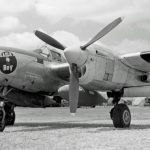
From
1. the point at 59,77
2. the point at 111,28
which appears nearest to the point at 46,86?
the point at 59,77

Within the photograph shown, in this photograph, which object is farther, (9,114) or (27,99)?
(9,114)

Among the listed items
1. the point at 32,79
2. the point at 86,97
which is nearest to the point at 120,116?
the point at 86,97

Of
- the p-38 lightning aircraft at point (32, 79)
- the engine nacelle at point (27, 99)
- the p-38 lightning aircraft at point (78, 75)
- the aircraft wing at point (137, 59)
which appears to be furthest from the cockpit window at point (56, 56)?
the aircraft wing at point (137, 59)

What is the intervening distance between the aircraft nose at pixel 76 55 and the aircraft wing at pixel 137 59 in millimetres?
1794

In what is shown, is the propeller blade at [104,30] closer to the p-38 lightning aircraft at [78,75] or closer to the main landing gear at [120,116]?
the p-38 lightning aircraft at [78,75]

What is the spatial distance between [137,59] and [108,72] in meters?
1.23

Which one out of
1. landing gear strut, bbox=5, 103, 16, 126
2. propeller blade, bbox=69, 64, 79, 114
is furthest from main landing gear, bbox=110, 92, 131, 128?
landing gear strut, bbox=5, 103, 16, 126

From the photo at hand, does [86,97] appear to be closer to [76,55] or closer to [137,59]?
[76,55]

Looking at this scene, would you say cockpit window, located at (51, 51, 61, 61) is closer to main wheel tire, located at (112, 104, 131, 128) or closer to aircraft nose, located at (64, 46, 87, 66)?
aircraft nose, located at (64, 46, 87, 66)

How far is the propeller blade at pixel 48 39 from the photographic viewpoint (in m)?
12.5

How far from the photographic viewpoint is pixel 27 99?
13875 mm

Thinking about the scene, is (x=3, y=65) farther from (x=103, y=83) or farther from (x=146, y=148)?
(x=146, y=148)

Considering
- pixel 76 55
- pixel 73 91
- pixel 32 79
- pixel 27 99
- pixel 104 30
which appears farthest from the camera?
pixel 27 99

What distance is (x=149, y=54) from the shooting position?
1166 centimetres
